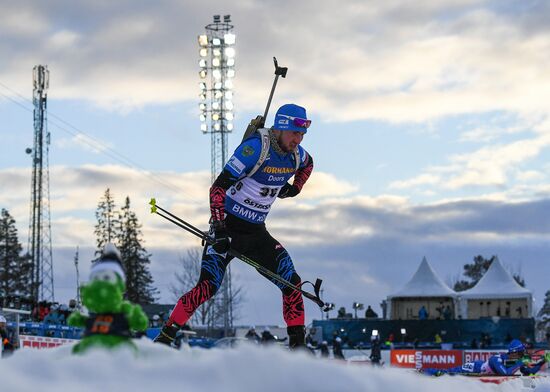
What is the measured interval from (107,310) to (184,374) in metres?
0.95

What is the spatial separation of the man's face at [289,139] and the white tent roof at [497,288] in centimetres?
4104

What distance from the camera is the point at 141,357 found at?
3691 mm

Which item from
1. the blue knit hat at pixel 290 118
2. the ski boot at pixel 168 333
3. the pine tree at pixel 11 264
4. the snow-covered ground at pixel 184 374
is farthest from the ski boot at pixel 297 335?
the pine tree at pixel 11 264

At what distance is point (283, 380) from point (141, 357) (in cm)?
78

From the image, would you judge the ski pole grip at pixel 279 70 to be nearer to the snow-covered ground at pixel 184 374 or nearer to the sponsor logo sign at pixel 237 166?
the sponsor logo sign at pixel 237 166

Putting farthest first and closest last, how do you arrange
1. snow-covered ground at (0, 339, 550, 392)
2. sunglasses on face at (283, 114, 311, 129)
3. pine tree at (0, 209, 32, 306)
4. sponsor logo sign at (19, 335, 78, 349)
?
pine tree at (0, 209, 32, 306), sponsor logo sign at (19, 335, 78, 349), sunglasses on face at (283, 114, 311, 129), snow-covered ground at (0, 339, 550, 392)

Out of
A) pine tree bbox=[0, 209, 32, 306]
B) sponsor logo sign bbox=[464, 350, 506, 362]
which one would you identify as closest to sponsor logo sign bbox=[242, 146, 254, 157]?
sponsor logo sign bbox=[464, 350, 506, 362]

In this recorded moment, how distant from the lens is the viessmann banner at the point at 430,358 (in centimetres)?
3531

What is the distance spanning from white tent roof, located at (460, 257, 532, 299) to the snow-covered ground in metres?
46.1

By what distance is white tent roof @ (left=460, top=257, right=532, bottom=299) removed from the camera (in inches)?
1907

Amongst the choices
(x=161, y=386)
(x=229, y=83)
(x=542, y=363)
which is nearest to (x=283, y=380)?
(x=161, y=386)

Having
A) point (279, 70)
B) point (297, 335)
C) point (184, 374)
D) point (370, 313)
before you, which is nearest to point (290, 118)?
point (279, 70)

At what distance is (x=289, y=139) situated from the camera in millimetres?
8617

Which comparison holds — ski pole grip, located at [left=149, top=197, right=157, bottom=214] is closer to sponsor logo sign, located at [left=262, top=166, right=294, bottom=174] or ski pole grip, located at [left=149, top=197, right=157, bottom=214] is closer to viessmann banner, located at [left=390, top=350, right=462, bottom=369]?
sponsor logo sign, located at [left=262, top=166, right=294, bottom=174]
